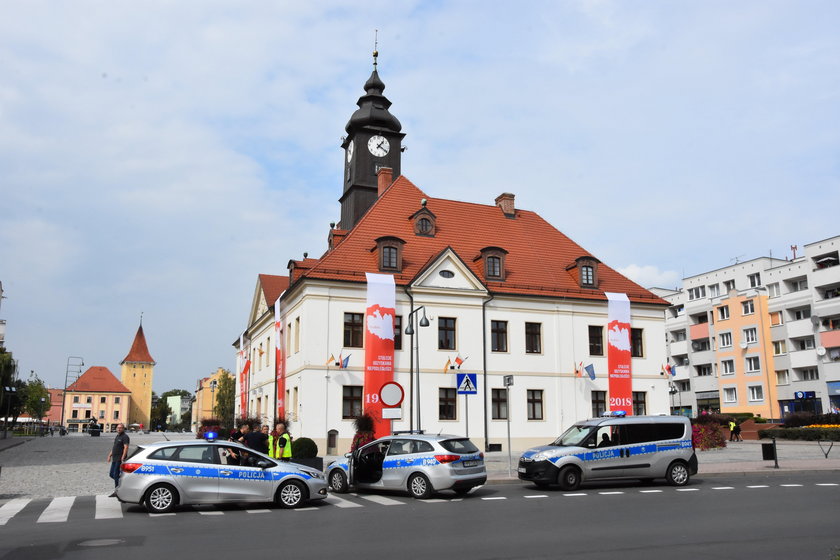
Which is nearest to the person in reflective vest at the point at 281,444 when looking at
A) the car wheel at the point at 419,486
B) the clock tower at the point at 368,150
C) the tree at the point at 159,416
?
the car wheel at the point at 419,486

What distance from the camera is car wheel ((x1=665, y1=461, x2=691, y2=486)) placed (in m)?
18.7

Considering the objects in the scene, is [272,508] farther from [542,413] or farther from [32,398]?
[32,398]

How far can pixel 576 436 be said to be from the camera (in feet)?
61.0

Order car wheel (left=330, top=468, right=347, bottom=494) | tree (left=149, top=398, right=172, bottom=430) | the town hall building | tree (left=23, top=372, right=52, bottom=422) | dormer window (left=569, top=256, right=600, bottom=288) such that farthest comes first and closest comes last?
tree (left=149, top=398, right=172, bottom=430) → tree (left=23, top=372, right=52, bottom=422) → dormer window (left=569, top=256, right=600, bottom=288) → the town hall building → car wheel (left=330, top=468, right=347, bottom=494)

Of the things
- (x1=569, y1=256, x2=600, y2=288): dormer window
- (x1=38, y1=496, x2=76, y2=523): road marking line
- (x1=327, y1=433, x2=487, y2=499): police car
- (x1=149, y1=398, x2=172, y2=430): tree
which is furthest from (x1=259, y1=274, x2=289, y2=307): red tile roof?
(x1=149, y1=398, x2=172, y2=430): tree

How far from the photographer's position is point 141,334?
14938cm

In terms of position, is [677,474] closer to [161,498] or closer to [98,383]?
[161,498]

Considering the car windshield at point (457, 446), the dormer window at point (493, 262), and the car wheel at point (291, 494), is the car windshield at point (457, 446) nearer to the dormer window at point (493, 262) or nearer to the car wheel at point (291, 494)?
the car wheel at point (291, 494)

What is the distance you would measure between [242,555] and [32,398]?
303 feet

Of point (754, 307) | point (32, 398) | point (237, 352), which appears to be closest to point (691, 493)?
point (237, 352)

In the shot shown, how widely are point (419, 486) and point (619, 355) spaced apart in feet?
76.1

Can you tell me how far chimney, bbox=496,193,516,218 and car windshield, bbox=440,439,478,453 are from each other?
87.1 feet

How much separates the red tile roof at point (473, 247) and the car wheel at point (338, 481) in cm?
1577

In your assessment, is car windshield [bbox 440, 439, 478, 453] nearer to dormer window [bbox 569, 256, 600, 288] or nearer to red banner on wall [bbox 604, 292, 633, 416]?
red banner on wall [bbox 604, 292, 633, 416]
